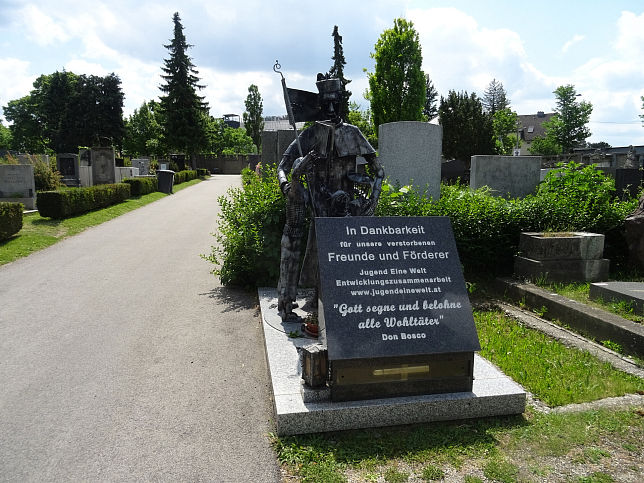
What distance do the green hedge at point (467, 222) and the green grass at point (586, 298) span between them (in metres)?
1.15

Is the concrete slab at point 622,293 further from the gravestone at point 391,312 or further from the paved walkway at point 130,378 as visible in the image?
the paved walkway at point 130,378

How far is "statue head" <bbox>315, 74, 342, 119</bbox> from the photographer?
205 inches

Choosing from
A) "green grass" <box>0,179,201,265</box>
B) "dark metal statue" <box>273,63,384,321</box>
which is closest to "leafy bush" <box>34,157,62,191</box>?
"green grass" <box>0,179,201,265</box>

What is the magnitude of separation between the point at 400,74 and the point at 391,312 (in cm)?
2751

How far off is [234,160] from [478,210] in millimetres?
59346

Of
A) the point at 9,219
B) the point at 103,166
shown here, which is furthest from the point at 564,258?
the point at 103,166

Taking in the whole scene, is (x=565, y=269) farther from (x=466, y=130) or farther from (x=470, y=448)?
(x=466, y=130)

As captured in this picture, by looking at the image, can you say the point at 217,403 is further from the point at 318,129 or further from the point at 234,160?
the point at 234,160

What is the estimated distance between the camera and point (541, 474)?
321cm

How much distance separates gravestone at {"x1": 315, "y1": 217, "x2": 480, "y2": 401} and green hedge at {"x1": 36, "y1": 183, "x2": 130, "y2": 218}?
12.7 m

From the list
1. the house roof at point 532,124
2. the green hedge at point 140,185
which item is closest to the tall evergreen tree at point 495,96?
the house roof at point 532,124

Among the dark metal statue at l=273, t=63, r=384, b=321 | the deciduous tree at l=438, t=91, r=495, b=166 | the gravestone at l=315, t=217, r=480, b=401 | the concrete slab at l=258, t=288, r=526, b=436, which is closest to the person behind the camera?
the concrete slab at l=258, t=288, r=526, b=436

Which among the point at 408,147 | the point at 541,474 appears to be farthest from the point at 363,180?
the point at 408,147

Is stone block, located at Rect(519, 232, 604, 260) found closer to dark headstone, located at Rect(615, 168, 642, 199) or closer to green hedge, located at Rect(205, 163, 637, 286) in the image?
green hedge, located at Rect(205, 163, 637, 286)
